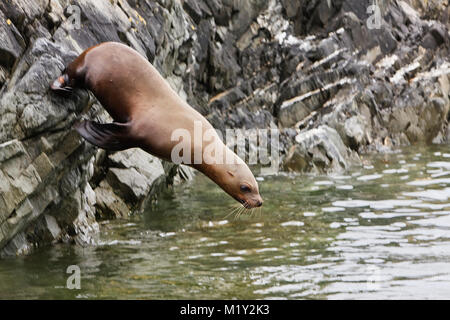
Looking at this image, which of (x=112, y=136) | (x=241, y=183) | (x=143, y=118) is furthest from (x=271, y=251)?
(x=112, y=136)

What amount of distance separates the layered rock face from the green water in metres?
0.73

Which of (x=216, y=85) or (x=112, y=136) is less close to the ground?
(x=216, y=85)

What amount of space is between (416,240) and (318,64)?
582 inches

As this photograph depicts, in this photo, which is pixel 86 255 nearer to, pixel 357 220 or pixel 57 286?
pixel 57 286

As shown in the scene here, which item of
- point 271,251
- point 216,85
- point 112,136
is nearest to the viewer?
point 112,136

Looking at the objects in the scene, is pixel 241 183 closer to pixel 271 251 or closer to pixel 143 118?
pixel 143 118

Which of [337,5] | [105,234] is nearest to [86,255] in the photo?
[105,234]

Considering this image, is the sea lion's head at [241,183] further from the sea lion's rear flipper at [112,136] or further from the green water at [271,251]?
the sea lion's rear flipper at [112,136]

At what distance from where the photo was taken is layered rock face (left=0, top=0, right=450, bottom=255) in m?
9.11

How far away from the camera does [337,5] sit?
26.1m

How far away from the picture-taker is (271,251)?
10.0 metres

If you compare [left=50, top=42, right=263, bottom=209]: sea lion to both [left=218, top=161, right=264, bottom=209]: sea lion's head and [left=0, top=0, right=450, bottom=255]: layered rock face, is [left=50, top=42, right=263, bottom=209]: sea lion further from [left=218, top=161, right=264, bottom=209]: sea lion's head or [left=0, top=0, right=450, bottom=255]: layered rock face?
[left=0, top=0, right=450, bottom=255]: layered rock face

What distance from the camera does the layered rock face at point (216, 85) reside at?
29.9 feet

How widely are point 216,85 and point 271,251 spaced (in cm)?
1367
